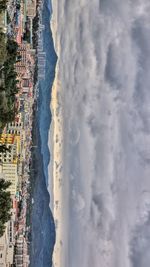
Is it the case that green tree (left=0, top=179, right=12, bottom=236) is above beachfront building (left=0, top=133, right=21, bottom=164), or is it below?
below

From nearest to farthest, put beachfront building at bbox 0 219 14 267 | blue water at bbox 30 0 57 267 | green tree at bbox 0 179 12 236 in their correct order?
green tree at bbox 0 179 12 236 < blue water at bbox 30 0 57 267 < beachfront building at bbox 0 219 14 267

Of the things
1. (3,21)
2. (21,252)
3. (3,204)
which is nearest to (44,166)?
(21,252)

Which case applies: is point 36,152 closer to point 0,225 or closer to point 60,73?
point 60,73

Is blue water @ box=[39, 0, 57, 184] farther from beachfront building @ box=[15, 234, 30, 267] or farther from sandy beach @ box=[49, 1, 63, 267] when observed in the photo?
beachfront building @ box=[15, 234, 30, 267]

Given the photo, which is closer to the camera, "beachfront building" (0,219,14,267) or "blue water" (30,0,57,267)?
"blue water" (30,0,57,267)

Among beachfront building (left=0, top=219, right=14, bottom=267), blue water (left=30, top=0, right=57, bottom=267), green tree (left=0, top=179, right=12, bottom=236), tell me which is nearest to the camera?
green tree (left=0, top=179, right=12, bottom=236)

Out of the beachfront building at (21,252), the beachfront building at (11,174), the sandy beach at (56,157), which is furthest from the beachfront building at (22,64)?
the beachfront building at (21,252)

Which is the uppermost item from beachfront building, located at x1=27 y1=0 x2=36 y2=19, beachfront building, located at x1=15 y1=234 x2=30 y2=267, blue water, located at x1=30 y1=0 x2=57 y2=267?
beachfront building, located at x1=27 y1=0 x2=36 y2=19

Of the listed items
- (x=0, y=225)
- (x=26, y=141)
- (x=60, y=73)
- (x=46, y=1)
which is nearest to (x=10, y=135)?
(x=26, y=141)

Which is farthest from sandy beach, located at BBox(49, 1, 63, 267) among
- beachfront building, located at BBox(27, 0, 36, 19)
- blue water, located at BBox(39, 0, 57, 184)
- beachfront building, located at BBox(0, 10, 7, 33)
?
beachfront building, located at BBox(0, 10, 7, 33)
